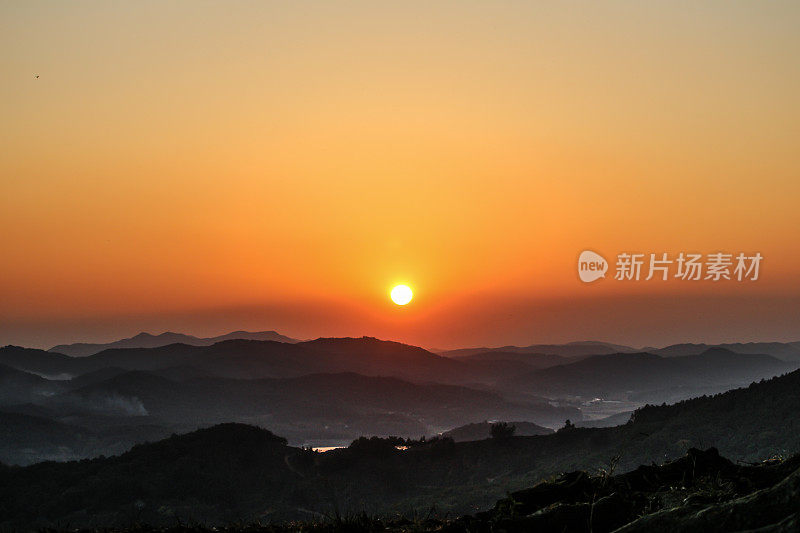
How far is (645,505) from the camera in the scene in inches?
462

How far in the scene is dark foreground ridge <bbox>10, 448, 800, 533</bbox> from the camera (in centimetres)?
895

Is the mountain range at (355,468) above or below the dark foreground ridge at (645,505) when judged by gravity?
below

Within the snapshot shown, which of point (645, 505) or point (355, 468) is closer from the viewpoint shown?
point (645, 505)

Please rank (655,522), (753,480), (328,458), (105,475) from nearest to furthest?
(655,522) → (753,480) → (105,475) → (328,458)

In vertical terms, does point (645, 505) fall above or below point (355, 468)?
above

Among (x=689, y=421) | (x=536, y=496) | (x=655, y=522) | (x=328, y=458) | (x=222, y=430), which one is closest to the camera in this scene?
(x=655, y=522)

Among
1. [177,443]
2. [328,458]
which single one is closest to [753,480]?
[328,458]

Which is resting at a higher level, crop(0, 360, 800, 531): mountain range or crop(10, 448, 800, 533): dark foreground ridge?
crop(10, 448, 800, 533): dark foreground ridge

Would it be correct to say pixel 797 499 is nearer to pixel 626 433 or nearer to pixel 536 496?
pixel 536 496

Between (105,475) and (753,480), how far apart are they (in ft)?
552

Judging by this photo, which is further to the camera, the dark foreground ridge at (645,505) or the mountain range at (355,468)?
the mountain range at (355,468)

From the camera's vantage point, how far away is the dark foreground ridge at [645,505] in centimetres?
895

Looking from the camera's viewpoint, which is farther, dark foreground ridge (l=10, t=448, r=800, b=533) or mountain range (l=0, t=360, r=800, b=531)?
mountain range (l=0, t=360, r=800, b=531)

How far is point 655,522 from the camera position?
953 cm
